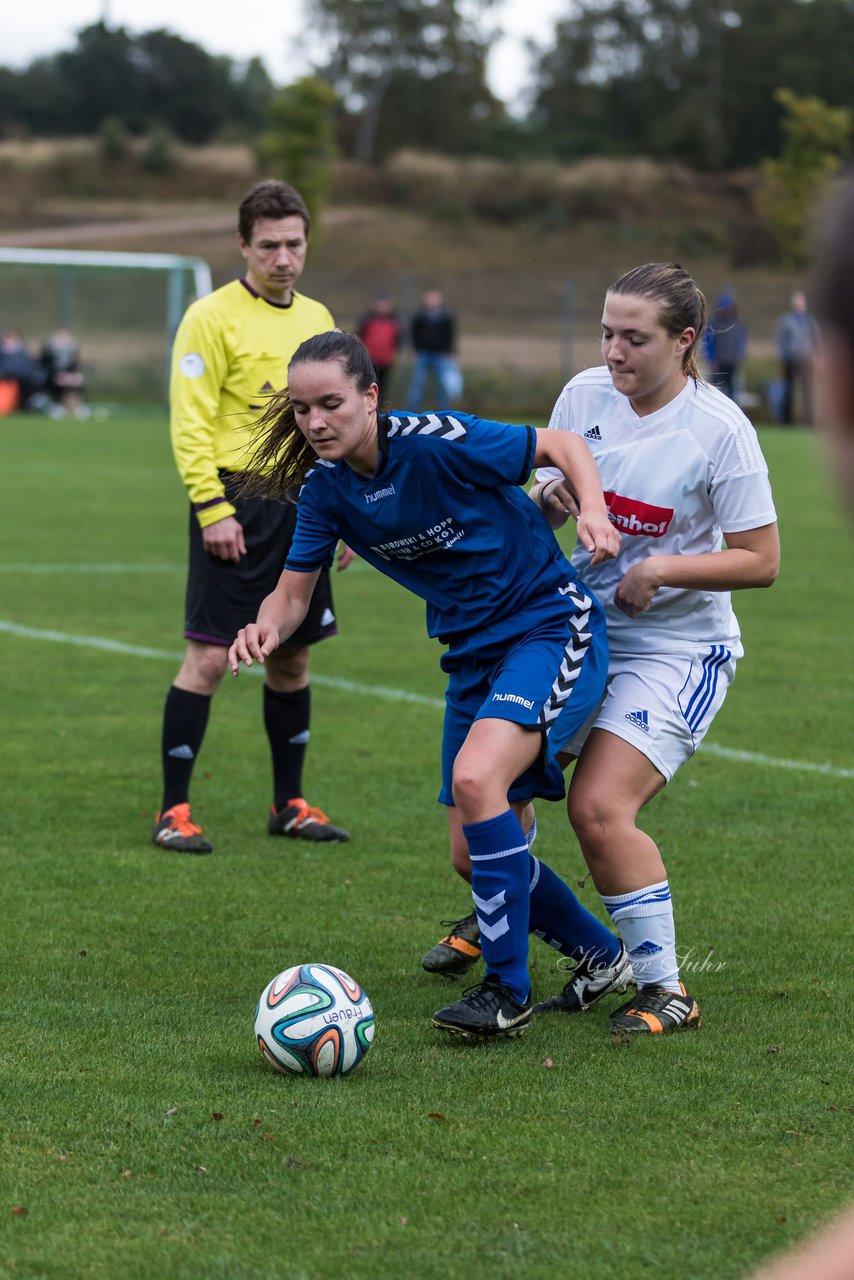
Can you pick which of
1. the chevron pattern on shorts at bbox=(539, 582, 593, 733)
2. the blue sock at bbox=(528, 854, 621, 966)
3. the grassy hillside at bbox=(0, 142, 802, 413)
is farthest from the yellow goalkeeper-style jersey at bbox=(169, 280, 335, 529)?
the grassy hillside at bbox=(0, 142, 802, 413)

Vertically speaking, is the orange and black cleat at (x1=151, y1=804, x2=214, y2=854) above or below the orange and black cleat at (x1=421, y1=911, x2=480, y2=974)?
below

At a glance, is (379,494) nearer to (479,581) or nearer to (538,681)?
(479,581)

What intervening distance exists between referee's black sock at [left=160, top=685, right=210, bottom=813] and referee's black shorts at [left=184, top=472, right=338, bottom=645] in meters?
0.26

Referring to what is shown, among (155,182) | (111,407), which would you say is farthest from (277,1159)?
(155,182)

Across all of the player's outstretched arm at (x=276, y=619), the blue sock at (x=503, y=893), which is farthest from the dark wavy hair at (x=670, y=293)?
the blue sock at (x=503, y=893)

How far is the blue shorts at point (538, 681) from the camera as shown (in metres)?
3.95

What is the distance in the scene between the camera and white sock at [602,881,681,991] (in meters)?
4.09

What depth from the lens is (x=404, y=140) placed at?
7388 centimetres

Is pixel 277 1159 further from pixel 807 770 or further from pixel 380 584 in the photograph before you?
pixel 380 584

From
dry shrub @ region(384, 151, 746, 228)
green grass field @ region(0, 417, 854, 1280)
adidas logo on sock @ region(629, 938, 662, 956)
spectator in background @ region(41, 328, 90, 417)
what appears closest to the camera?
green grass field @ region(0, 417, 854, 1280)

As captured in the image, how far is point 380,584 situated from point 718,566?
8565 millimetres

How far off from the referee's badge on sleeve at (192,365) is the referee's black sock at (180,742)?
1.11m

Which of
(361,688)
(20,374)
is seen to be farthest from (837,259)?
(20,374)

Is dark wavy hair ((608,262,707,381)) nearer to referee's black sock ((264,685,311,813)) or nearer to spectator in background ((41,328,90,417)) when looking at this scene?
referee's black sock ((264,685,311,813))
